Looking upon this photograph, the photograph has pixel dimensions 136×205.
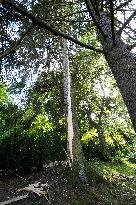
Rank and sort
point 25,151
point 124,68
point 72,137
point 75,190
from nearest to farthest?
point 124,68 < point 75,190 < point 72,137 < point 25,151

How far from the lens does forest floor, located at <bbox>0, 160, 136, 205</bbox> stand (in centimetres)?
994

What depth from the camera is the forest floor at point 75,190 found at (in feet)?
32.6

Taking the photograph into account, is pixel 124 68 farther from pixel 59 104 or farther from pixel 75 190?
pixel 59 104

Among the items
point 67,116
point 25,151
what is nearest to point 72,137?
point 67,116

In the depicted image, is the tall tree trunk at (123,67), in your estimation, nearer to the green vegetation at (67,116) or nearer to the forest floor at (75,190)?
the green vegetation at (67,116)

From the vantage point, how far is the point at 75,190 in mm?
10539

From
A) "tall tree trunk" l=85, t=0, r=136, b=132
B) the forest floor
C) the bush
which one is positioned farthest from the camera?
the bush

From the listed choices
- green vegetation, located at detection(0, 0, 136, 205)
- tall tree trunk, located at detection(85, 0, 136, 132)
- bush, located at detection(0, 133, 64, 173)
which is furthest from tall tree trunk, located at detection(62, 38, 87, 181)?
tall tree trunk, located at detection(85, 0, 136, 132)

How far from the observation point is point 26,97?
16328 millimetres

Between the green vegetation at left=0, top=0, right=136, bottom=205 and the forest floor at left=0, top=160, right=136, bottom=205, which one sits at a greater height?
the green vegetation at left=0, top=0, right=136, bottom=205

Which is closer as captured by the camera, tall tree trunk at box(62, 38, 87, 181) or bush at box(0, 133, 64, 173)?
tall tree trunk at box(62, 38, 87, 181)

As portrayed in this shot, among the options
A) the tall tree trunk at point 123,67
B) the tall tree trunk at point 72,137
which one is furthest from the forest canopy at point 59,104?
the tall tree trunk at point 123,67

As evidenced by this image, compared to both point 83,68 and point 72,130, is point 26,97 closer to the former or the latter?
point 83,68

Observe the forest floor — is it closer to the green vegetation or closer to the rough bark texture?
the green vegetation
